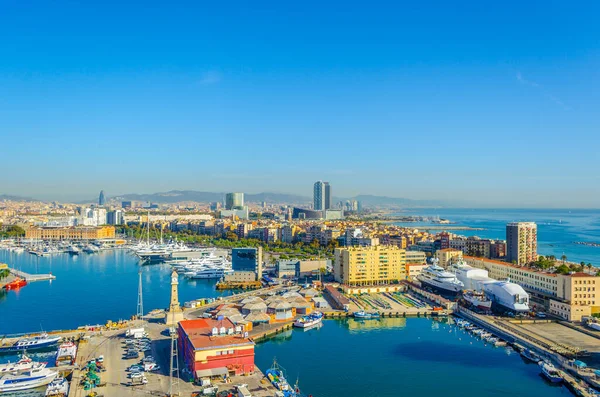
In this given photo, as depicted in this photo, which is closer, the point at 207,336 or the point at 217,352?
the point at 217,352

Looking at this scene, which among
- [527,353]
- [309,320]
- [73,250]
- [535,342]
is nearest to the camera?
[527,353]

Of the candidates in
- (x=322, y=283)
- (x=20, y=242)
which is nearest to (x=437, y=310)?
(x=322, y=283)

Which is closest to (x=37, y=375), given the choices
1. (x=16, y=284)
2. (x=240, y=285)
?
(x=240, y=285)

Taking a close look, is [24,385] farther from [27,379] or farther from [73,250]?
[73,250]

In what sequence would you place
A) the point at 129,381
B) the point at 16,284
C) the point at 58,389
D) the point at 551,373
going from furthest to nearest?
the point at 16,284, the point at 551,373, the point at 129,381, the point at 58,389

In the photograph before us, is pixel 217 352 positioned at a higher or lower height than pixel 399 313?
higher

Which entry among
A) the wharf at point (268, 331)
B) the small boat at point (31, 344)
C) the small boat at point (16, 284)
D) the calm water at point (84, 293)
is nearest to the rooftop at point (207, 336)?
the wharf at point (268, 331)
